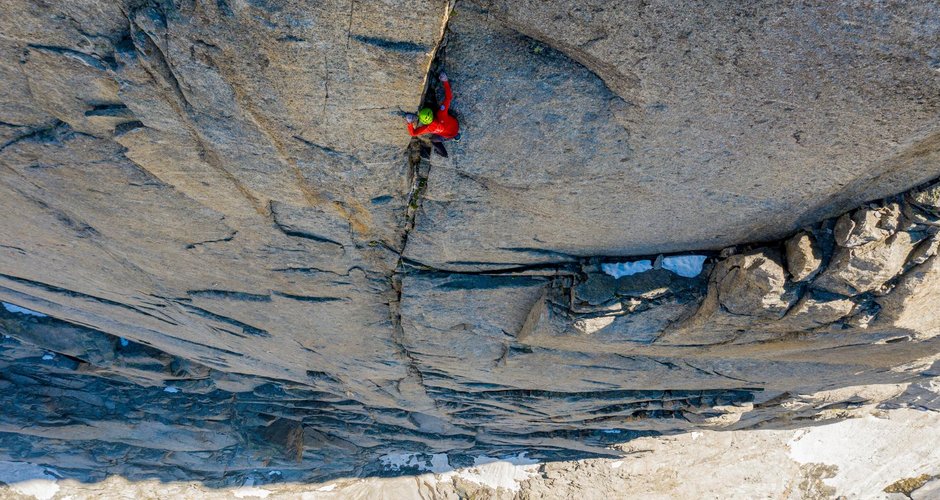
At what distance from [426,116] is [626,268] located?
407 cm

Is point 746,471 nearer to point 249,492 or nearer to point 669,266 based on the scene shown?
point 669,266

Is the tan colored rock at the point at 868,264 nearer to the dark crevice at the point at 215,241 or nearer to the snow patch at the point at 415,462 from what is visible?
the dark crevice at the point at 215,241

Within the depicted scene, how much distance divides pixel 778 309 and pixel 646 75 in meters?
4.12

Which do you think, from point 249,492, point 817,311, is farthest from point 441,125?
point 249,492

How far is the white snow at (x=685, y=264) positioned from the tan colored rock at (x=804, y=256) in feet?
4.01

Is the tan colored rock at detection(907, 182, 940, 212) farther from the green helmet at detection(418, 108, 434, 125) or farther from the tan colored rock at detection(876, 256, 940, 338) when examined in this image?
the green helmet at detection(418, 108, 434, 125)

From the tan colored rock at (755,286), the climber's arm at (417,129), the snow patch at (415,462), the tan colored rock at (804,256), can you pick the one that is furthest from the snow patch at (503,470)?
the climber's arm at (417,129)

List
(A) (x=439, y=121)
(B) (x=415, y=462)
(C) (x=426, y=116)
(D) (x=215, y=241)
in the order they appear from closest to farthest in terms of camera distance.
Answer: (C) (x=426, y=116) < (A) (x=439, y=121) < (D) (x=215, y=241) < (B) (x=415, y=462)

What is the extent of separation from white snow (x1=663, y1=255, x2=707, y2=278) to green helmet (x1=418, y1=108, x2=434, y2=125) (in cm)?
426

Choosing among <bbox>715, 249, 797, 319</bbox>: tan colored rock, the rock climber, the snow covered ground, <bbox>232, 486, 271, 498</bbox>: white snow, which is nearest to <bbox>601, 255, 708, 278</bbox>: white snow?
<bbox>715, 249, 797, 319</bbox>: tan colored rock

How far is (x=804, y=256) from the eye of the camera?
Answer: 6.38 m

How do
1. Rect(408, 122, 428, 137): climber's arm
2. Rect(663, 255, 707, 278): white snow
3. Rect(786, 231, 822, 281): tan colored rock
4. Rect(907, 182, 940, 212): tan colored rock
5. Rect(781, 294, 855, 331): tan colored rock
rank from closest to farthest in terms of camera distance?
Rect(408, 122, 428, 137): climber's arm
Rect(907, 182, 940, 212): tan colored rock
Rect(786, 231, 822, 281): tan colored rock
Rect(781, 294, 855, 331): tan colored rock
Rect(663, 255, 707, 278): white snow

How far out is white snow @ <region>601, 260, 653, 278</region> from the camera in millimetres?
7727

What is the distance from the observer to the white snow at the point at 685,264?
759 cm
